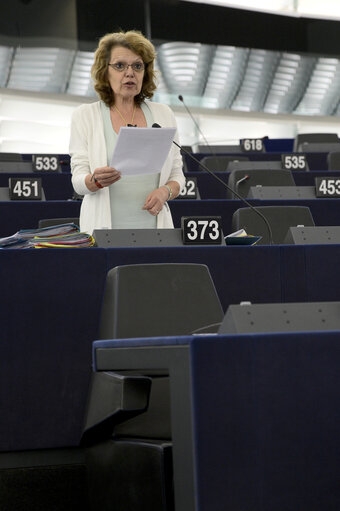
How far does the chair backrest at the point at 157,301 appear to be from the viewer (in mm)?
2279

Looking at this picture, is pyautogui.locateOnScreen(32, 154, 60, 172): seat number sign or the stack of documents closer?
the stack of documents

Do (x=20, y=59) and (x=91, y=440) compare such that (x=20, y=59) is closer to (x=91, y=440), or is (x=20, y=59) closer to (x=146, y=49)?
(x=146, y=49)

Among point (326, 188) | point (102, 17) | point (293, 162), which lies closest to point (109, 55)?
point (326, 188)

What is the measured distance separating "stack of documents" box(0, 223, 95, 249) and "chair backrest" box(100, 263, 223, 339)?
457 mm

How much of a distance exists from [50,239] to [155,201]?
436 mm

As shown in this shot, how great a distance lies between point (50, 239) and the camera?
278 cm

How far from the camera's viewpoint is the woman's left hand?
3076 mm

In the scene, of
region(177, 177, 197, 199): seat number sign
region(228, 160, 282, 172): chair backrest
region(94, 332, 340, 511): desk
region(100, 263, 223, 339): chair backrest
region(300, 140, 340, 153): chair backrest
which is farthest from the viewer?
region(300, 140, 340, 153): chair backrest

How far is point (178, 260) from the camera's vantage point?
287 centimetres

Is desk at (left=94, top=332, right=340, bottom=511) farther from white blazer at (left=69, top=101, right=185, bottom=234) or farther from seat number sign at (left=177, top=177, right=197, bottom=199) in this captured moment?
seat number sign at (left=177, top=177, right=197, bottom=199)

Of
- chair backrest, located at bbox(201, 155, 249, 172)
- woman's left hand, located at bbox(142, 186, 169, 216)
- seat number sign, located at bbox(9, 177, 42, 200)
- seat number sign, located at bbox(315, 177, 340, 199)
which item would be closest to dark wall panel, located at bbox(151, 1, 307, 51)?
chair backrest, located at bbox(201, 155, 249, 172)

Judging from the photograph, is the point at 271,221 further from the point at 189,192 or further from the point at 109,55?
the point at 189,192

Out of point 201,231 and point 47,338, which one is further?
point 201,231

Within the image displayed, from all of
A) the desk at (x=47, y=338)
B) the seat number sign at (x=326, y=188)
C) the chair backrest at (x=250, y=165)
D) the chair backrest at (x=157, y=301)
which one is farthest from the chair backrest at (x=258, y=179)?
the chair backrest at (x=157, y=301)
